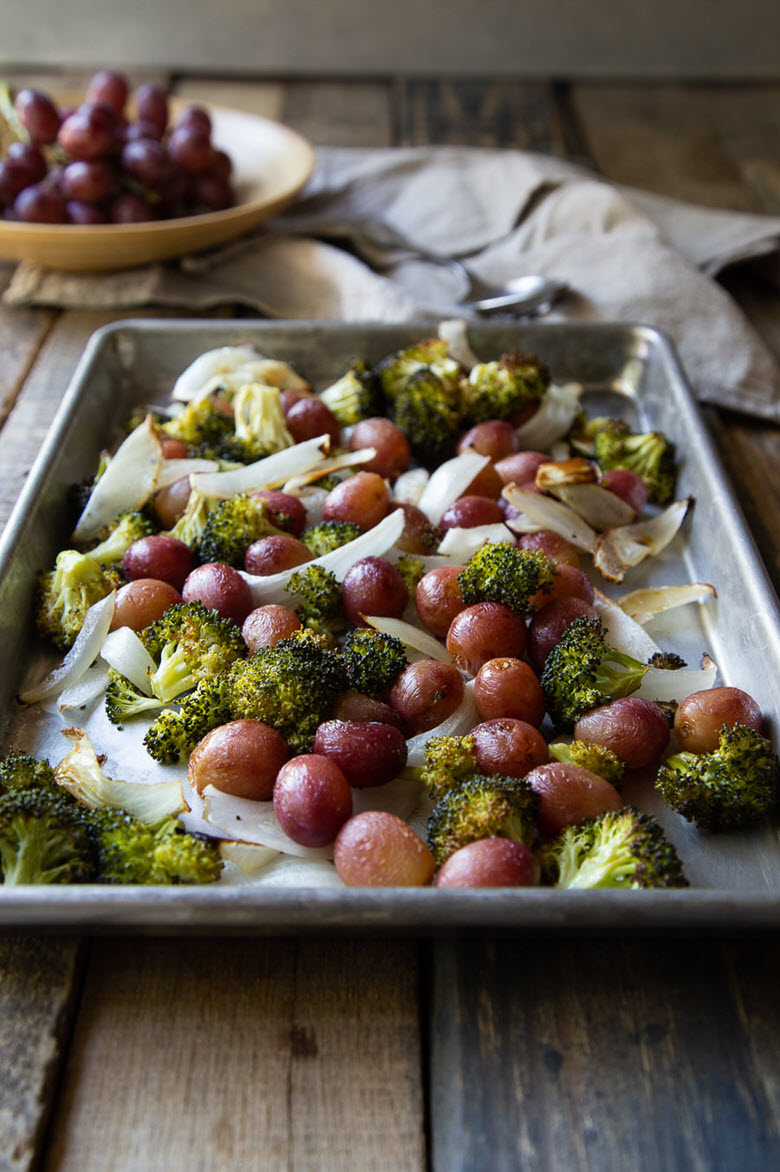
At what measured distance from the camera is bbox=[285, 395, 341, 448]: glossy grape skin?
2.06m

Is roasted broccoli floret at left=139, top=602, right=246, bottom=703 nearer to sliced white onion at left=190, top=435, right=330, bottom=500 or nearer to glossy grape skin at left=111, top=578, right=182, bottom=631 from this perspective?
glossy grape skin at left=111, top=578, right=182, bottom=631

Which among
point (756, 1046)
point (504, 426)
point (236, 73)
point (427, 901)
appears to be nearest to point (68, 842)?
point (427, 901)

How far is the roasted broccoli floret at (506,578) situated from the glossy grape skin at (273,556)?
0.28 metres

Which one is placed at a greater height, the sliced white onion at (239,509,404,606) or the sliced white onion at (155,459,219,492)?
the sliced white onion at (239,509,404,606)

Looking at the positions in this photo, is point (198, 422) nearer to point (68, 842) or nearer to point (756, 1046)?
point (68, 842)

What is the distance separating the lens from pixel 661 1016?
3.72 ft

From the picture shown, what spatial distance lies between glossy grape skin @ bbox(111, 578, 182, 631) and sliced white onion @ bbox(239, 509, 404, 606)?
14 centimetres

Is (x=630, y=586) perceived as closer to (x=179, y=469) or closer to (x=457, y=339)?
(x=457, y=339)

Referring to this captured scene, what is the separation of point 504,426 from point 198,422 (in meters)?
0.62

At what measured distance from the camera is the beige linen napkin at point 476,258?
260 centimetres

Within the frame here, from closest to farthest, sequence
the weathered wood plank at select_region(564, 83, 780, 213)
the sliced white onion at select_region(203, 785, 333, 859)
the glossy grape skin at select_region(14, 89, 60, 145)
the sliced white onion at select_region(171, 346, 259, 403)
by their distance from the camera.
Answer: the sliced white onion at select_region(203, 785, 333, 859), the sliced white onion at select_region(171, 346, 259, 403), the glossy grape skin at select_region(14, 89, 60, 145), the weathered wood plank at select_region(564, 83, 780, 213)

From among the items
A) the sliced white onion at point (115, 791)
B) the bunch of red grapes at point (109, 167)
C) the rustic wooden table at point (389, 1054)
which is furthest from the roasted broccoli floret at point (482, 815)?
the bunch of red grapes at point (109, 167)

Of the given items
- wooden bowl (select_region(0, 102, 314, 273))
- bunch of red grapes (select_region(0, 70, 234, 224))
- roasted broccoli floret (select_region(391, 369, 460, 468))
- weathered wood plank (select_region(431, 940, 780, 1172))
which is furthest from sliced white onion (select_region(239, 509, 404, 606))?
bunch of red grapes (select_region(0, 70, 234, 224))

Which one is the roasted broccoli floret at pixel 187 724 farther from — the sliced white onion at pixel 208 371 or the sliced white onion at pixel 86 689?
the sliced white onion at pixel 208 371
